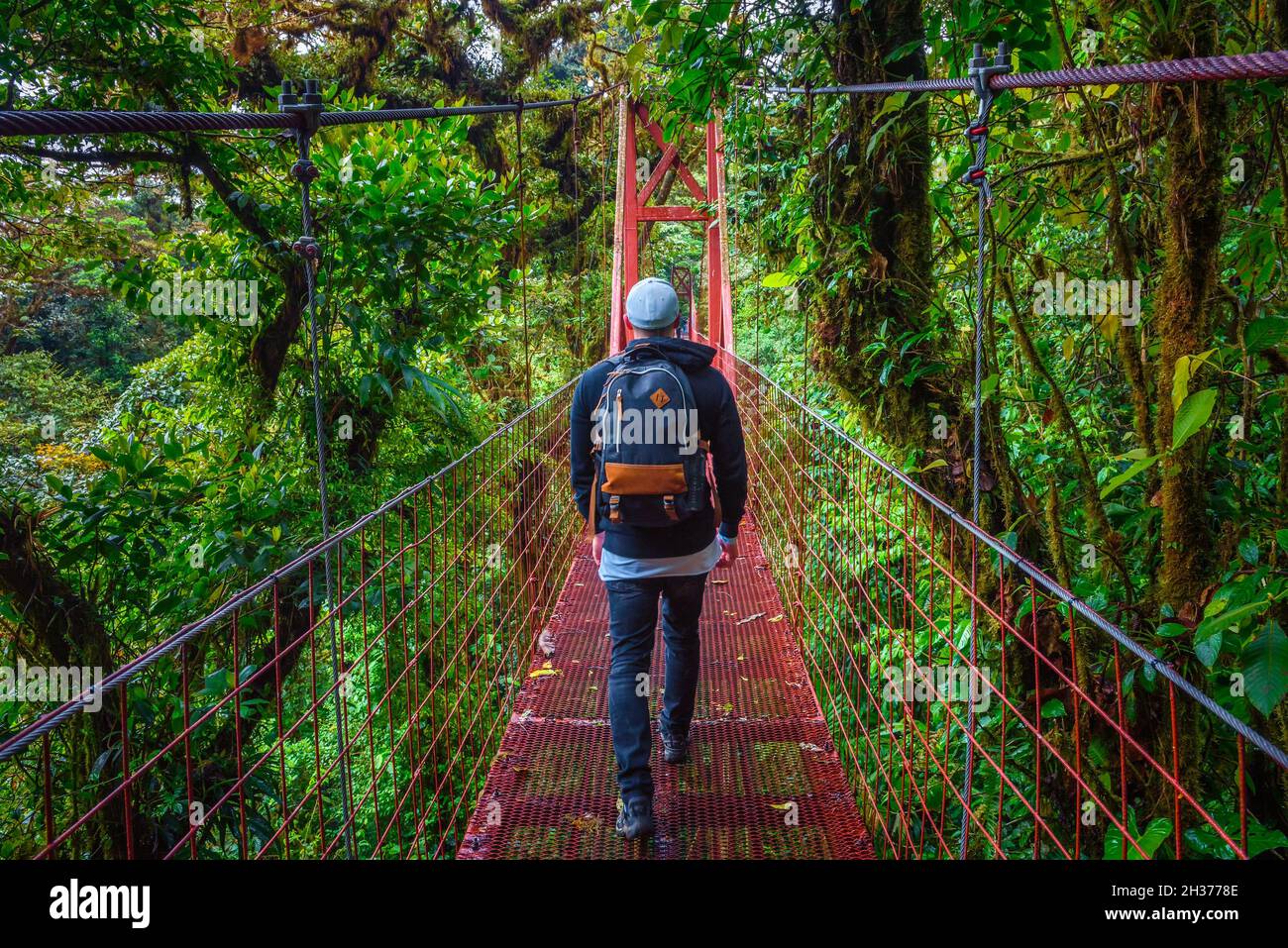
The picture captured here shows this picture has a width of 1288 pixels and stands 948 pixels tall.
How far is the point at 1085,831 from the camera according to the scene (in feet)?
5.92

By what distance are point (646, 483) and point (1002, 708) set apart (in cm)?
66

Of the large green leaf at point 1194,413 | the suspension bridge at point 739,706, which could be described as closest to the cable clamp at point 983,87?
the suspension bridge at point 739,706

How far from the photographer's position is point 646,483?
1.54 m

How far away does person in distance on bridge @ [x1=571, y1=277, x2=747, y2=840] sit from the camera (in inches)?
61.2

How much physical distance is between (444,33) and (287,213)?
4.29 metres

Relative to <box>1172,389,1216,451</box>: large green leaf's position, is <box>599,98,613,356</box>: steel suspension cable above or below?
above

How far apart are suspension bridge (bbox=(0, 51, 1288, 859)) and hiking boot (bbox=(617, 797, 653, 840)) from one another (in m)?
0.03

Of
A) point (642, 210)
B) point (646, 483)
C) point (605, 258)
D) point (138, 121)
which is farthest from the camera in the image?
point (605, 258)

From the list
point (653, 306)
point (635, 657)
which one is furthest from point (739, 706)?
point (653, 306)

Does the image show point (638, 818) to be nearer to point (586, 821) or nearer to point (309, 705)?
point (586, 821)

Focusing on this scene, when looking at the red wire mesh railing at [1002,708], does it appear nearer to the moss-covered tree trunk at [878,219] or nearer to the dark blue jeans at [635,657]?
Answer: the moss-covered tree trunk at [878,219]

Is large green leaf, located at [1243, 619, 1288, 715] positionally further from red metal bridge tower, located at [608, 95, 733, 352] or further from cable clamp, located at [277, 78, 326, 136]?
red metal bridge tower, located at [608, 95, 733, 352]

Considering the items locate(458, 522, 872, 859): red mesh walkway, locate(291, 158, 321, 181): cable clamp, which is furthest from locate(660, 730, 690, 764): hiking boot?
locate(291, 158, 321, 181): cable clamp

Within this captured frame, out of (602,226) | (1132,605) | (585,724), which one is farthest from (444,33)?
(1132,605)
